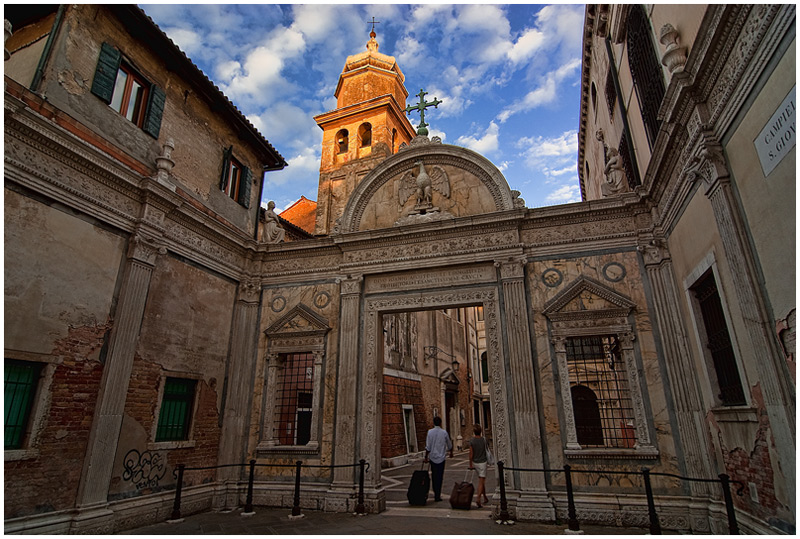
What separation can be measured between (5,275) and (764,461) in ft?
31.9

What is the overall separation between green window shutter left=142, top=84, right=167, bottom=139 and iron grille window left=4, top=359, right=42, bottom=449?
4780mm

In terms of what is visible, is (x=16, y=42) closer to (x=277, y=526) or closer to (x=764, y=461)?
(x=277, y=526)

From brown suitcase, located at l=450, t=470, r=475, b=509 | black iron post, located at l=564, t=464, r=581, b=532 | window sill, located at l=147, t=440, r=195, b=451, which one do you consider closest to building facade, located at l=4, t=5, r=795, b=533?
window sill, located at l=147, t=440, r=195, b=451

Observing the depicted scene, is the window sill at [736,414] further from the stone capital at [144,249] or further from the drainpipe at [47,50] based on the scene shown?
the drainpipe at [47,50]

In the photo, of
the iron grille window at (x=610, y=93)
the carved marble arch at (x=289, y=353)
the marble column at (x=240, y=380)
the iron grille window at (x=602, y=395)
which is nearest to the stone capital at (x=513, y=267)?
the iron grille window at (x=602, y=395)

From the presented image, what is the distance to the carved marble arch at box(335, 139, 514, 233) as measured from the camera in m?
9.54

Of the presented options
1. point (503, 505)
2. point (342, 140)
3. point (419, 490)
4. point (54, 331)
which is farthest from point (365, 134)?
point (503, 505)

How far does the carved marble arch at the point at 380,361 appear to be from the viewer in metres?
8.05

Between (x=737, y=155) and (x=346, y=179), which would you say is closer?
(x=737, y=155)

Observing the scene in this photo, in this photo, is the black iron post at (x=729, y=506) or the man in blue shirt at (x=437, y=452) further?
the man in blue shirt at (x=437, y=452)

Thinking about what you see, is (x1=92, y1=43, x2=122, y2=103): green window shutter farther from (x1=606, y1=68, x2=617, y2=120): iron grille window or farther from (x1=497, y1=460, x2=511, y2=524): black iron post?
(x1=606, y1=68, x2=617, y2=120): iron grille window

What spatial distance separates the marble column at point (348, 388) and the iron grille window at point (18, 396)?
4993 millimetres

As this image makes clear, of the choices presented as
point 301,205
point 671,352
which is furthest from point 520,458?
point 301,205

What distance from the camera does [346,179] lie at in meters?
20.9
